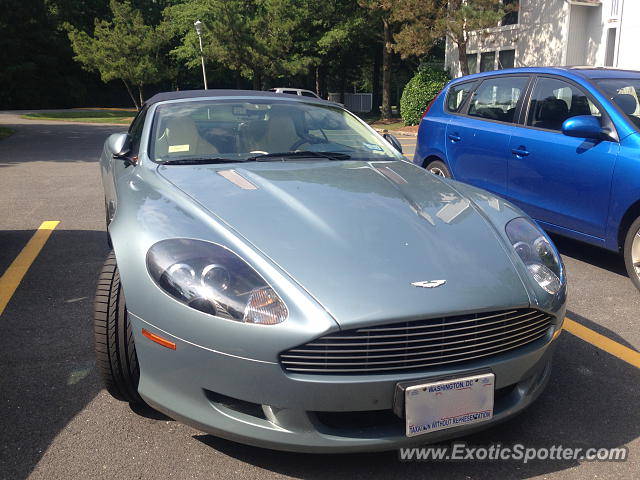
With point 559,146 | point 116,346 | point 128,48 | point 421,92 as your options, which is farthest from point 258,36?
point 116,346

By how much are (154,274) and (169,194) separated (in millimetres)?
641

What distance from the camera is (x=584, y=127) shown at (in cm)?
435

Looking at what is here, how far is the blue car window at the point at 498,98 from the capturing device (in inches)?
211

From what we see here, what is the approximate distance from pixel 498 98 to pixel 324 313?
13.9 ft

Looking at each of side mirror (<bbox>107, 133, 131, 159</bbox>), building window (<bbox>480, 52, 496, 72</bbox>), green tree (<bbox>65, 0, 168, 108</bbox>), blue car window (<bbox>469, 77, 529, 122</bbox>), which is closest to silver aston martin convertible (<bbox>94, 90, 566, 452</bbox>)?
side mirror (<bbox>107, 133, 131, 159</bbox>)

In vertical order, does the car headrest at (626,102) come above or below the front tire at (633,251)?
above

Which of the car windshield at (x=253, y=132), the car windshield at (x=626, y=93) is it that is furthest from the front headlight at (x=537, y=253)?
the car windshield at (x=626, y=93)

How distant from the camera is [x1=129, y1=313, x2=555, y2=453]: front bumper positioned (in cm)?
204

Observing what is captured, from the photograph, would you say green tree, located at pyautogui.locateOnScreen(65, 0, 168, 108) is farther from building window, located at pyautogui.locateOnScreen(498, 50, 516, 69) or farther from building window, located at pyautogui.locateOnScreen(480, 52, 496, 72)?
building window, located at pyautogui.locateOnScreen(498, 50, 516, 69)

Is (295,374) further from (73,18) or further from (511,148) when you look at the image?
(73,18)

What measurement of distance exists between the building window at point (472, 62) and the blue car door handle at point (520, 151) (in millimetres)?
18684

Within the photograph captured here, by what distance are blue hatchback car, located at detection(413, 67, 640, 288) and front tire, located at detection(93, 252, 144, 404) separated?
3.44 meters

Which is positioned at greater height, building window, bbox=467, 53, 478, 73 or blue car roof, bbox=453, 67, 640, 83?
blue car roof, bbox=453, 67, 640, 83

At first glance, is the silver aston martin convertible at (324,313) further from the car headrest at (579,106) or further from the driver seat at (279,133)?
the car headrest at (579,106)
